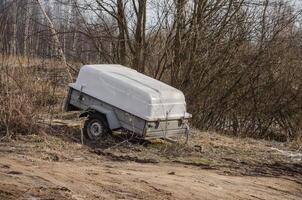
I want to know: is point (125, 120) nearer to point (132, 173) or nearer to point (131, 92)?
point (131, 92)

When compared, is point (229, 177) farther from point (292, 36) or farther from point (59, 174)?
point (292, 36)

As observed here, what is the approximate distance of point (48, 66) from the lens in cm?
1198

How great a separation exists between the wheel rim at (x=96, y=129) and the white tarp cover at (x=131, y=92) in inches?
18.9

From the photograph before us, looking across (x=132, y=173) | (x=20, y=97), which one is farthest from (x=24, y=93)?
(x=132, y=173)

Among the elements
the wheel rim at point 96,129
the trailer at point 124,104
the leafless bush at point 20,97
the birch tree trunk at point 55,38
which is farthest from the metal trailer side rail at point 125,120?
the birch tree trunk at point 55,38

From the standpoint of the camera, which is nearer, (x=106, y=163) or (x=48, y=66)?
(x=106, y=163)

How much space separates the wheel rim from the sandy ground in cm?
36

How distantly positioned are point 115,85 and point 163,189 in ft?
11.1

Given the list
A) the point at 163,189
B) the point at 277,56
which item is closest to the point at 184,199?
the point at 163,189

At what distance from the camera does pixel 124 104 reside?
413 inches

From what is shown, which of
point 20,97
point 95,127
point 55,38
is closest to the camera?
point 20,97

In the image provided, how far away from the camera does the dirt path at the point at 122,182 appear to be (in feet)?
22.8

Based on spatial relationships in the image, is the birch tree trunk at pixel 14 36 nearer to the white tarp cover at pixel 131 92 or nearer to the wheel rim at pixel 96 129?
the white tarp cover at pixel 131 92

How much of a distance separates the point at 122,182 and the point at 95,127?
320 cm
